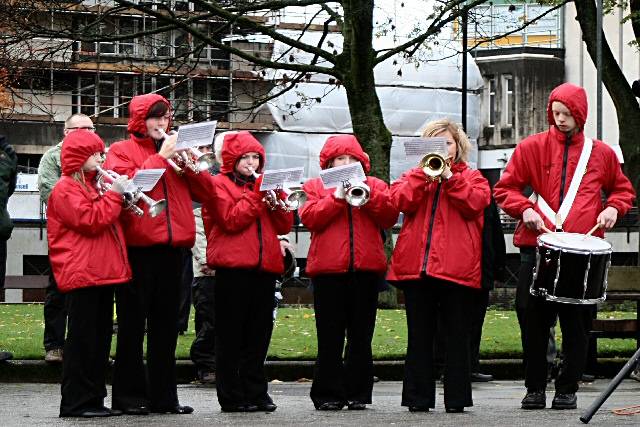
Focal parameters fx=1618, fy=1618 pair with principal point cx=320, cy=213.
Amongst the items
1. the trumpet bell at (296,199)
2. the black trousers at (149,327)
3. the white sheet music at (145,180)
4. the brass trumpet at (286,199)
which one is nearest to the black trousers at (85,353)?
the black trousers at (149,327)

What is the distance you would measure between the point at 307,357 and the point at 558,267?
5.32 meters

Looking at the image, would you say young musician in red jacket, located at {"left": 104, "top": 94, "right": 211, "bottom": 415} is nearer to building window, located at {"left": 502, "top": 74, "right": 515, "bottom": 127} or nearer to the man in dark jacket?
the man in dark jacket

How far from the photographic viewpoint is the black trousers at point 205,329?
46.3 feet

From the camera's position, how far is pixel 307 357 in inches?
621

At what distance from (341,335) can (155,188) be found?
1765 millimetres

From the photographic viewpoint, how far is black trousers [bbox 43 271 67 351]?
14.4m

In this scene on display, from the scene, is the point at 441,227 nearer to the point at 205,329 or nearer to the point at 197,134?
the point at 197,134

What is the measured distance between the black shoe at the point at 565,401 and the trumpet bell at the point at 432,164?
182cm

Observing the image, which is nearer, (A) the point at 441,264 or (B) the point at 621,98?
(A) the point at 441,264

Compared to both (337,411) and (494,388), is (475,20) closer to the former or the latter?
(494,388)

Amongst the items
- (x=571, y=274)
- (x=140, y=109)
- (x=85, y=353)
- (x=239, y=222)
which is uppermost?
(x=140, y=109)

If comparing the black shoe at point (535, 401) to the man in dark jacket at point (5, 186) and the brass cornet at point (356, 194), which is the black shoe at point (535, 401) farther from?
the man in dark jacket at point (5, 186)

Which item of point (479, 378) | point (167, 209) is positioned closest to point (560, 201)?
point (167, 209)

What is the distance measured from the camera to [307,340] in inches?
698
